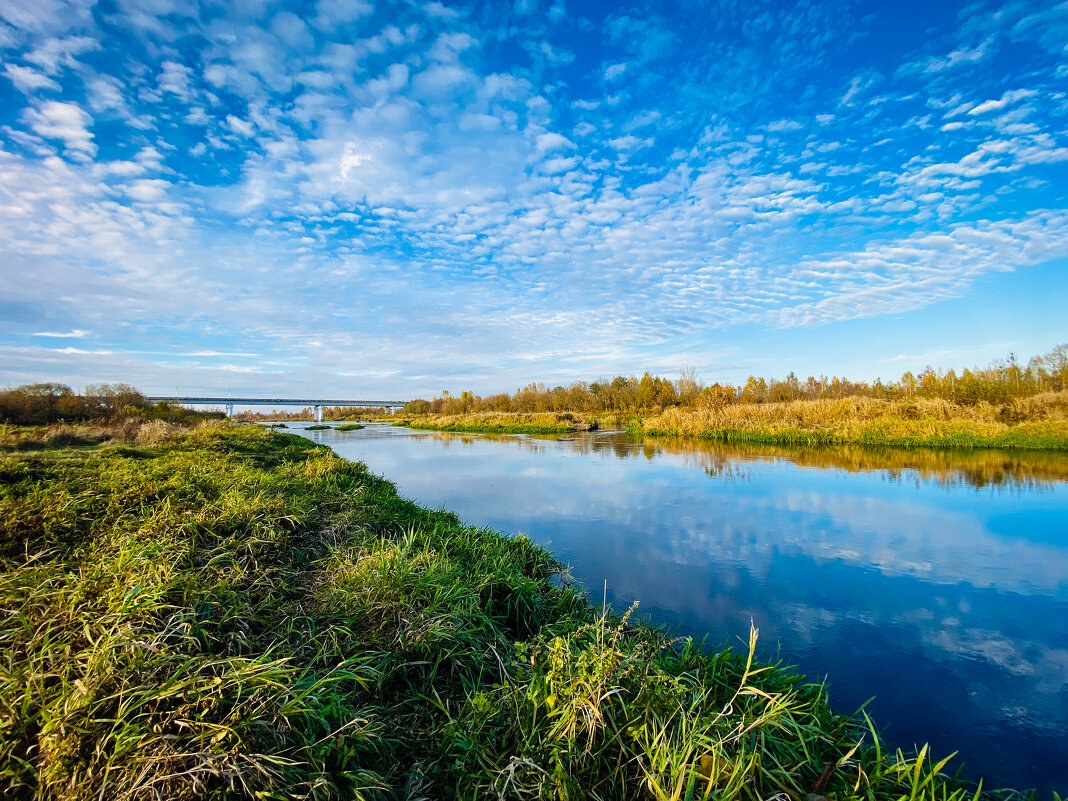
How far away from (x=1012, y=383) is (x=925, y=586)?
27293 mm

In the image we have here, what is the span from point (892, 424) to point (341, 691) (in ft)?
79.5

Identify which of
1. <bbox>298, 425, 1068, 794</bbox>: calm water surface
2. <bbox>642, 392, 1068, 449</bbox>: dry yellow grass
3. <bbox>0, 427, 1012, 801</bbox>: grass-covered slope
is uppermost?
<bbox>642, 392, 1068, 449</bbox>: dry yellow grass

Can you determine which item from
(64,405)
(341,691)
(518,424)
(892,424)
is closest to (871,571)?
(341,691)

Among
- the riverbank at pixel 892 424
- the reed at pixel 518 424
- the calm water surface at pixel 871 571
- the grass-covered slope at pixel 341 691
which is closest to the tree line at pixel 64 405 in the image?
the calm water surface at pixel 871 571

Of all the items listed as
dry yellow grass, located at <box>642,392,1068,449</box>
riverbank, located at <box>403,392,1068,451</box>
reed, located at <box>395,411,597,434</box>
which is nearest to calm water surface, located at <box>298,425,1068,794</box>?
riverbank, located at <box>403,392,1068,451</box>

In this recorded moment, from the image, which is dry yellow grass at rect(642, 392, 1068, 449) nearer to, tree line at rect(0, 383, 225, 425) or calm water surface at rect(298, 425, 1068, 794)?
calm water surface at rect(298, 425, 1068, 794)

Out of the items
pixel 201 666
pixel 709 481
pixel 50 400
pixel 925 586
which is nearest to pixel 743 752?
pixel 201 666

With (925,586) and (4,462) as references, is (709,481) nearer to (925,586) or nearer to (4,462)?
(925,586)

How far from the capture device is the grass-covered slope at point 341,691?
1.88 m

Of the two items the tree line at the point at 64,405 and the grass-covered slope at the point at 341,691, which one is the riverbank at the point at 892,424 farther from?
the tree line at the point at 64,405

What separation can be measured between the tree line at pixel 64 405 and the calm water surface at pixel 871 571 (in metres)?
12.0

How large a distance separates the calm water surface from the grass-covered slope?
911 millimetres

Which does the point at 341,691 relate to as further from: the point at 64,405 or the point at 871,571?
the point at 64,405

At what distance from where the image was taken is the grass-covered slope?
188cm
